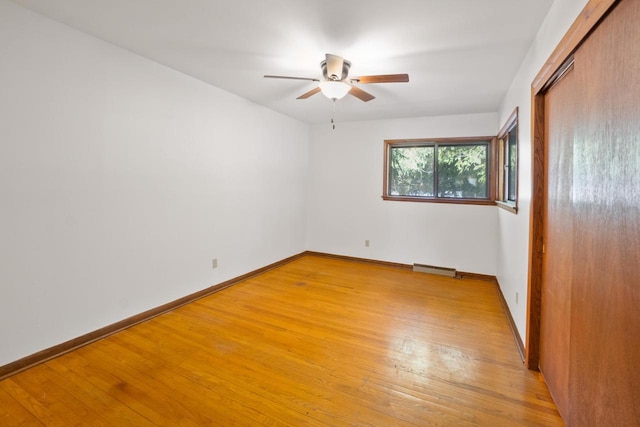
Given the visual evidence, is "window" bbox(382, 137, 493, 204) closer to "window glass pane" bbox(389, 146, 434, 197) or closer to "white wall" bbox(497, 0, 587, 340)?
"window glass pane" bbox(389, 146, 434, 197)

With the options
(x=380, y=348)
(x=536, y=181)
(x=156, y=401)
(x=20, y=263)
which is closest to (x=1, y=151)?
(x=20, y=263)

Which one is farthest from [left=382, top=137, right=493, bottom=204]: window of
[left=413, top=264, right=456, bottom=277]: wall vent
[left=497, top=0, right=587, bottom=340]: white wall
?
[left=497, top=0, right=587, bottom=340]: white wall

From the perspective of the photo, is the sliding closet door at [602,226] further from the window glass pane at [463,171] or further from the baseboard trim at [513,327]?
the window glass pane at [463,171]

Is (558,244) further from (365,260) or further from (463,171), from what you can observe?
(365,260)

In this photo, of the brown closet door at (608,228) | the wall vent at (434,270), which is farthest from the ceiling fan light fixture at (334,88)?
the wall vent at (434,270)

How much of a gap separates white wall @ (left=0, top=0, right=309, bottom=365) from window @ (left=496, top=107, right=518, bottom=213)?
10.3 feet

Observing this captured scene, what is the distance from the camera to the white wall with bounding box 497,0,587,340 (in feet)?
5.45

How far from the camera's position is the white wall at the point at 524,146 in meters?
1.66

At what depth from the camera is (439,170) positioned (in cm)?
455

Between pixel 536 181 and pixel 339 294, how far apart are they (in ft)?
7.61

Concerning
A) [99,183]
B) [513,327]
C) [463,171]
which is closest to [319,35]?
[99,183]

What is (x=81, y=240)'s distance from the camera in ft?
7.53

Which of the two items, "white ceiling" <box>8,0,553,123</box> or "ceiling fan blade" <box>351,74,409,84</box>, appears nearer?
"white ceiling" <box>8,0,553,123</box>

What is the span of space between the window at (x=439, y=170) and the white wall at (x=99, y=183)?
8.30 feet
